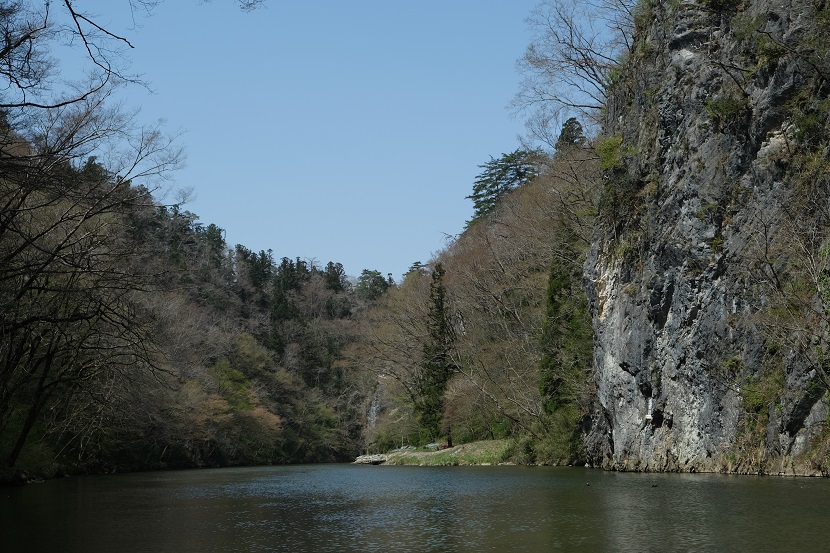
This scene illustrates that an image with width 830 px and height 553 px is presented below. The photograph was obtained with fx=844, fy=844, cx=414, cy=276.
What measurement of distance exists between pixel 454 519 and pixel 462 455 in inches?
1367

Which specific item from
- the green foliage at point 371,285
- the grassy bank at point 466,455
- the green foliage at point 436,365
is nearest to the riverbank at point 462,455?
the grassy bank at point 466,455

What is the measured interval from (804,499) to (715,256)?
12.5 meters

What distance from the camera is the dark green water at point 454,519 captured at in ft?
39.5

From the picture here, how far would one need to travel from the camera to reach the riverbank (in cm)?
4659

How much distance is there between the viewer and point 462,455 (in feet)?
164

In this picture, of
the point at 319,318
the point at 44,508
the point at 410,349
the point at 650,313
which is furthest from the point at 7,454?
the point at 319,318

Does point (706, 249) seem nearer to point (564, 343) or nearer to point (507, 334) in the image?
point (564, 343)

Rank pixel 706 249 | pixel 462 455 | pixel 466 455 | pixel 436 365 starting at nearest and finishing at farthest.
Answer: pixel 706 249 → pixel 466 455 → pixel 462 455 → pixel 436 365

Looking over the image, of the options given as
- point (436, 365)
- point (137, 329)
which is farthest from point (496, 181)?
point (137, 329)

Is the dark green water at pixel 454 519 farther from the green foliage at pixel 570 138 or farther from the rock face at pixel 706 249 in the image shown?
the green foliage at pixel 570 138

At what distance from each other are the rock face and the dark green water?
256 cm

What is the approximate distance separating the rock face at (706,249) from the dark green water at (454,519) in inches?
101

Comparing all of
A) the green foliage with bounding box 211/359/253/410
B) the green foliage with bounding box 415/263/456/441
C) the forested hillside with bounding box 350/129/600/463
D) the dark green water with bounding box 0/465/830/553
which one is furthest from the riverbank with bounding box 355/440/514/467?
the dark green water with bounding box 0/465/830/553

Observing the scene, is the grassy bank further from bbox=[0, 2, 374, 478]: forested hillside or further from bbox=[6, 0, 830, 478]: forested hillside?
bbox=[0, 2, 374, 478]: forested hillside
